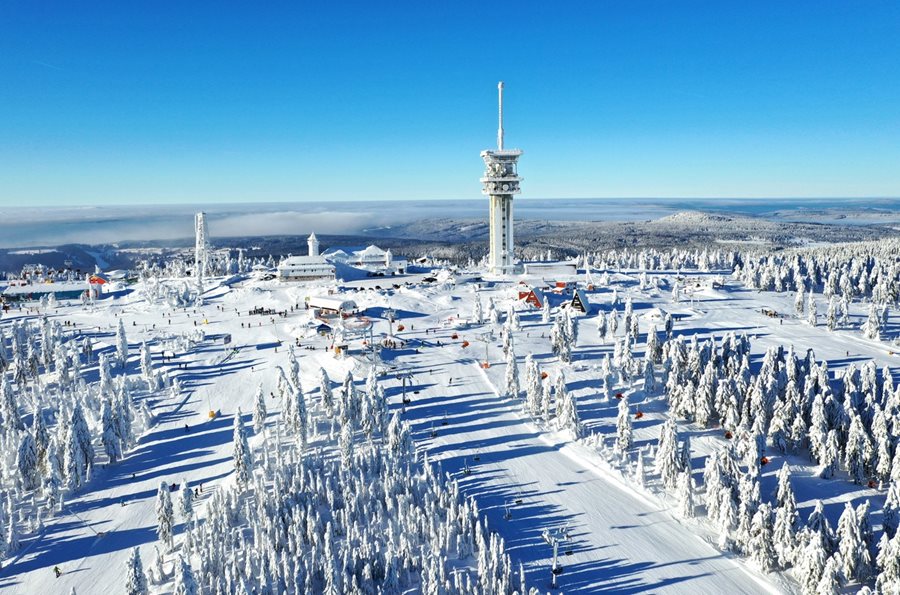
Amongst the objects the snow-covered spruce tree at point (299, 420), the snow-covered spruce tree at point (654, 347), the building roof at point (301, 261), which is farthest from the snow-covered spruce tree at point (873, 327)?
→ the building roof at point (301, 261)

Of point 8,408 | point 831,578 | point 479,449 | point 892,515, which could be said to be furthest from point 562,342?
point 8,408

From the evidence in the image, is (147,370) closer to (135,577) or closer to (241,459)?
(241,459)

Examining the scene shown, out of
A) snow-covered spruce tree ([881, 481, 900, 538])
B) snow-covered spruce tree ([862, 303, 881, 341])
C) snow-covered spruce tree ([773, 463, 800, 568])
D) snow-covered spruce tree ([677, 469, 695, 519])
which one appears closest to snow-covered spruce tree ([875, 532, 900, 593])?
snow-covered spruce tree ([881, 481, 900, 538])

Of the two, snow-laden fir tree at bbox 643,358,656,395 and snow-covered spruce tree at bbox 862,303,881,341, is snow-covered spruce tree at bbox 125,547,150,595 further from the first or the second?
snow-covered spruce tree at bbox 862,303,881,341

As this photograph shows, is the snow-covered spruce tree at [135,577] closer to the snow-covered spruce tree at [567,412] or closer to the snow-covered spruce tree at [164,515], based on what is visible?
the snow-covered spruce tree at [164,515]

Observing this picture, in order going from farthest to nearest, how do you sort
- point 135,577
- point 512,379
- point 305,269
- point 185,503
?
point 305,269
point 512,379
point 185,503
point 135,577
